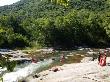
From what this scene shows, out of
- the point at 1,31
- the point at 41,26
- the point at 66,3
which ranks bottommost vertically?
the point at 41,26

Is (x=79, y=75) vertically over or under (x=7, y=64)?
under

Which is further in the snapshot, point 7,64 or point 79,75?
point 79,75

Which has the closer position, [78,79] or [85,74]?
[78,79]

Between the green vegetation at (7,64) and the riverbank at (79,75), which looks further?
the riverbank at (79,75)

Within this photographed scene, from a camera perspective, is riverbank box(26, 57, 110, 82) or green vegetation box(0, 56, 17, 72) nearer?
green vegetation box(0, 56, 17, 72)

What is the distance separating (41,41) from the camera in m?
101

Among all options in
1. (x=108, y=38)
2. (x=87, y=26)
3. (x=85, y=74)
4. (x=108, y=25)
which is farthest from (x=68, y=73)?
(x=87, y=26)

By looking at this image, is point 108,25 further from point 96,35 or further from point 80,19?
point 80,19

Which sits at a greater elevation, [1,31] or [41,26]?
[1,31]

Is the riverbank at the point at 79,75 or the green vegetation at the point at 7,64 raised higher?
the green vegetation at the point at 7,64

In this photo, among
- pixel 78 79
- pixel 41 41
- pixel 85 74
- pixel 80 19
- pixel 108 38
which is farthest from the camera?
pixel 80 19

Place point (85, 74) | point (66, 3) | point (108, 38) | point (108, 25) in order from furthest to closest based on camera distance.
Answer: point (108, 38) → point (108, 25) → point (85, 74) → point (66, 3)

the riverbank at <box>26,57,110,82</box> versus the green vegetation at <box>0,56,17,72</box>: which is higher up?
the green vegetation at <box>0,56,17,72</box>

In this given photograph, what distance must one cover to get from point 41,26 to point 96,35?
18373 millimetres
